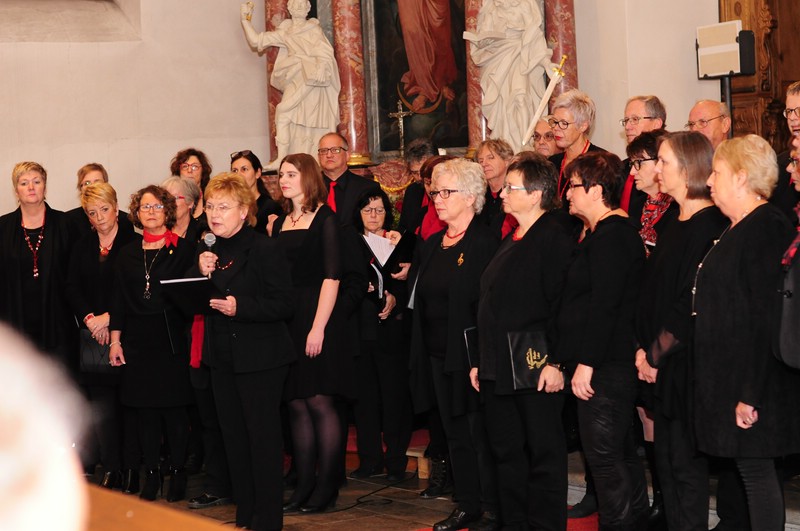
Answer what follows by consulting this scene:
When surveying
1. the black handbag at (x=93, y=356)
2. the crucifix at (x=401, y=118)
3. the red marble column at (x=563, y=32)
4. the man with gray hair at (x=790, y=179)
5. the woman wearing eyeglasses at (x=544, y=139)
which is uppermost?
the red marble column at (x=563, y=32)

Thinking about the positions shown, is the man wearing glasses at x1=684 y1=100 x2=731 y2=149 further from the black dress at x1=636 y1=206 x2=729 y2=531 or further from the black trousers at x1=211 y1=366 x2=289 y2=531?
the black trousers at x1=211 y1=366 x2=289 y2=531

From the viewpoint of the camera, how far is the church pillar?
11.4 m

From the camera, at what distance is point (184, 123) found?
11688 mm

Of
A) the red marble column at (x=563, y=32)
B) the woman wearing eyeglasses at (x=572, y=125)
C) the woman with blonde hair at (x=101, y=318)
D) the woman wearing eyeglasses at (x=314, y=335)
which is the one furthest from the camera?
the red marble column at (x=563, y=32)

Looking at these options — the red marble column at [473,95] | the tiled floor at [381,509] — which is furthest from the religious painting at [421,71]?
the tiled floor at [381,509]

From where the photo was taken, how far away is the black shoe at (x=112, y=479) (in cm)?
694

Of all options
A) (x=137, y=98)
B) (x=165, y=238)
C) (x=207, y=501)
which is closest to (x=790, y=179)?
(x=165, y=238)

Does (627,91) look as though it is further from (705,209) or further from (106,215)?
(705,209)

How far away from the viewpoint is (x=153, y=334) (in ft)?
21.7

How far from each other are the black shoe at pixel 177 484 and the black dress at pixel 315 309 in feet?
3.49

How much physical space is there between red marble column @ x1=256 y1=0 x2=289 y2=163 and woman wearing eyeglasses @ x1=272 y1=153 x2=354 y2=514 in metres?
5.40

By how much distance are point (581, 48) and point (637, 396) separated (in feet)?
18.9

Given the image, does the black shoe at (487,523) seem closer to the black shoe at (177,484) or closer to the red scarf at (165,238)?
the black shoe at (177,484)

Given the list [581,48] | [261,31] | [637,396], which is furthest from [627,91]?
[637,396]
